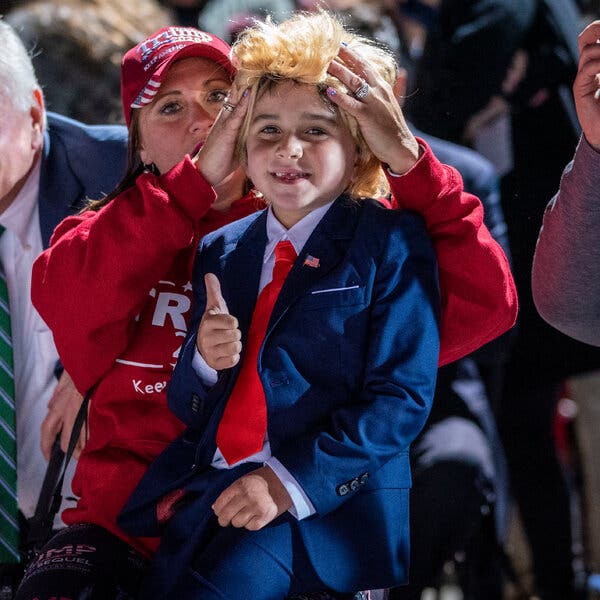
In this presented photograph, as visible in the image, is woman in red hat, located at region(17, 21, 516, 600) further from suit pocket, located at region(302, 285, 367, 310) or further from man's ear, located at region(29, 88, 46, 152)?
man's ear, located at region(29, 88, 46, 152)

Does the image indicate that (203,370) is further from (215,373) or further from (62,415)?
(62,415)

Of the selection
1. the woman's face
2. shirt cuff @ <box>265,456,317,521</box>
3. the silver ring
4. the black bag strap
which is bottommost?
the black bag strap

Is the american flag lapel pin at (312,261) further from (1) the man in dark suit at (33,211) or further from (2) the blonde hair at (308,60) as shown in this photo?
(1) the man in dark suit at (33,211)

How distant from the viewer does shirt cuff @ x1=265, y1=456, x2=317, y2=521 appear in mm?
1652

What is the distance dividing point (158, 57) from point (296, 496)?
2.69ft

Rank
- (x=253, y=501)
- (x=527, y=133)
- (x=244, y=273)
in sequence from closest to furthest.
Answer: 1. (x=253, y=501)
2. (x=244, y=273)
3. (x=527, y=133)

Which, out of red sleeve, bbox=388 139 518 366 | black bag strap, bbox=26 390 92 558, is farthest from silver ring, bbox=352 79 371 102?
black bag strap, bbox=26 390 92 558

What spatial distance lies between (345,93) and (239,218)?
0.39 m

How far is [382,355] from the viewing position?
66.7 inches

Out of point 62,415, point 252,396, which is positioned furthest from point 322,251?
point 62,415

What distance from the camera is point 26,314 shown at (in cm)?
237

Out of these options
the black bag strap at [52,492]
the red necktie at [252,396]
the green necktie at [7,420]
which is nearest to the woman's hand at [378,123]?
the red necktie at [252,396]

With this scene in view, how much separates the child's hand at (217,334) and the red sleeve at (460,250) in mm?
318

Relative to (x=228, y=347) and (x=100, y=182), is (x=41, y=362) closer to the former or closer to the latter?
(x=100, y=182)
